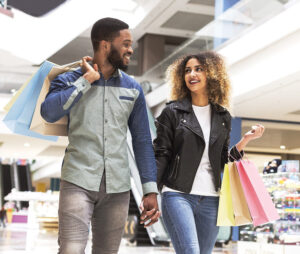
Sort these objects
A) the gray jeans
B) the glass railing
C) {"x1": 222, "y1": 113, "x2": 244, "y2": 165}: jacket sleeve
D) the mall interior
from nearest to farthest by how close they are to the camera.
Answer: the gray jeans
{"x1": 222, "y1": 113, "x2": 244, "y2": 165}: jacket sleeve
the mall interior
the glass railing

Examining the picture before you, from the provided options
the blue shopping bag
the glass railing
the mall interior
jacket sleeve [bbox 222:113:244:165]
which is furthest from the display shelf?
the blue shopping bag

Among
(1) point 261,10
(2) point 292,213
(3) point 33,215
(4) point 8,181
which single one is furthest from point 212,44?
(4) point 8,181

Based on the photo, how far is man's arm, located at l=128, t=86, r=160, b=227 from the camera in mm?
2725

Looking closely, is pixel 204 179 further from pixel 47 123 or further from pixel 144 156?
pixel 47 123

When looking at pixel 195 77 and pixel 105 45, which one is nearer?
pixel 105 45

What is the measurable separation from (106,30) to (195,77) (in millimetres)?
953

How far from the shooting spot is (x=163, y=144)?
338 cm

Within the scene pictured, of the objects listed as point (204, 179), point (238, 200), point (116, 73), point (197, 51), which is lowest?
point (238, 200)

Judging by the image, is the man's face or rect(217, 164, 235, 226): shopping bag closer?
the man's face

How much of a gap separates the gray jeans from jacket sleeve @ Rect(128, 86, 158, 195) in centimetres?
15

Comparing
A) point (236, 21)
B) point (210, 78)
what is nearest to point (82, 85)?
point (210, 78)

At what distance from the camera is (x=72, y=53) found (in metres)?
23.4

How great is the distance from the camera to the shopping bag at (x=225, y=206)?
3330 millimetres

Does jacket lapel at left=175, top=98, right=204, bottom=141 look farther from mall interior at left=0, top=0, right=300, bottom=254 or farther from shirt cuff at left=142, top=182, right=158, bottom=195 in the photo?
shirt cuff at left=142, top=182, right=158, bottom=195
